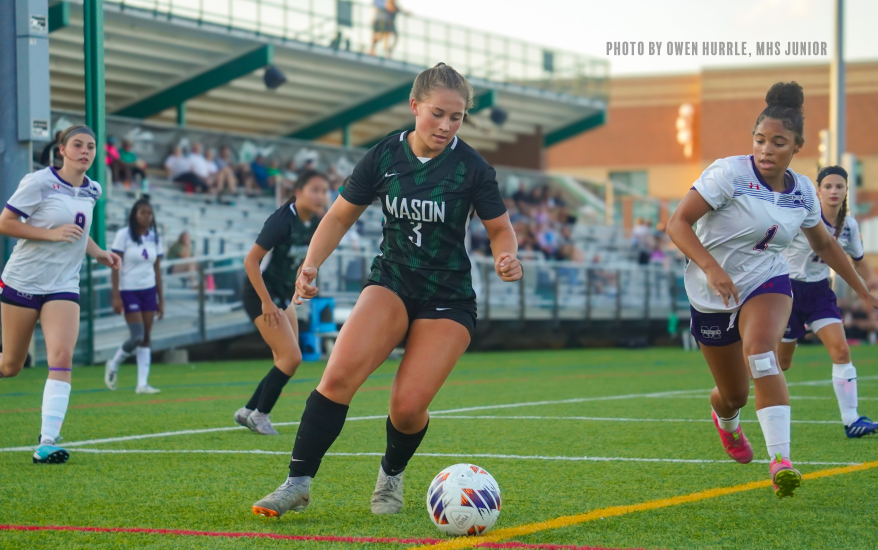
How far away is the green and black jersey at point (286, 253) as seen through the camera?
8.02 meters

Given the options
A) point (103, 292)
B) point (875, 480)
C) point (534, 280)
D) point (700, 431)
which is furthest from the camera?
point (534, 280)

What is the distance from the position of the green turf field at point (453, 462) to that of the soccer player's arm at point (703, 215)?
1112 mm

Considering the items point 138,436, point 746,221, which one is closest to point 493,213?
point 746,221

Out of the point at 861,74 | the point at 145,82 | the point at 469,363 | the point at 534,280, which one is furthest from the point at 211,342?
the point at 861,74

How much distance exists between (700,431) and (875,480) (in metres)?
2.42

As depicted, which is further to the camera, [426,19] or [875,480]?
[426,19]

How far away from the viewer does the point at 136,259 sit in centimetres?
1230

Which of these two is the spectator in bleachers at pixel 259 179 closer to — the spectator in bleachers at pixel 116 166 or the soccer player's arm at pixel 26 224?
the spectator in bleachers at pixel 116 166

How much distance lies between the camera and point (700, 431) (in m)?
8.20

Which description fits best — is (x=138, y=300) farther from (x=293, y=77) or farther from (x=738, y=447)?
(x=293, y=77)

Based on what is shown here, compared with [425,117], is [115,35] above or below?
above

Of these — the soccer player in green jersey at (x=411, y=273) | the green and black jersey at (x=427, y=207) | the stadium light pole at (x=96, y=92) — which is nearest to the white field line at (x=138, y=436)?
the soccer player in green jersey at (x=411, y=273)

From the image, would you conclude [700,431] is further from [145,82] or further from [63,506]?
[145,82]

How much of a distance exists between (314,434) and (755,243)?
2556mm
